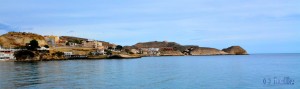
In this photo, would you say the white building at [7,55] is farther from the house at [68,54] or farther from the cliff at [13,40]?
the house at [68,54]

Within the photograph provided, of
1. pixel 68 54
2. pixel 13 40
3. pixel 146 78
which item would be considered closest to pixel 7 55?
pixel 68 54

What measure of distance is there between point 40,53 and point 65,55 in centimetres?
1836

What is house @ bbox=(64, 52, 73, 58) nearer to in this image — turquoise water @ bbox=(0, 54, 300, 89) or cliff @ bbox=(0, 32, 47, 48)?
cliff @ bbox=(0, 32, 47, 48)

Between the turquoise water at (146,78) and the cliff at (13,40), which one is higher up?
the cliff at (13,40)

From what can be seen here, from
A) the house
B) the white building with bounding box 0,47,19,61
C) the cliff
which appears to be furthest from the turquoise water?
the cliff

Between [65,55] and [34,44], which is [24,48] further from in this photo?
[65,55]

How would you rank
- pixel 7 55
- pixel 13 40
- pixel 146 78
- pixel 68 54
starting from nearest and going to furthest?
1. pixel 146 78
2. pixel 7 55
3. pixel 68 54
4. pixel 13 40

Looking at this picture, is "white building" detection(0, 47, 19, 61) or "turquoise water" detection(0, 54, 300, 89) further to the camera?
"white building" detection(0, 47, 19, 61)

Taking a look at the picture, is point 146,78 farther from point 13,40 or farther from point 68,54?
point 13,40

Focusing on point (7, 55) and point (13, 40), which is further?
point (13, 40)

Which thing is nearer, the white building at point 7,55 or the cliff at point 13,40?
the white building at point 7,55

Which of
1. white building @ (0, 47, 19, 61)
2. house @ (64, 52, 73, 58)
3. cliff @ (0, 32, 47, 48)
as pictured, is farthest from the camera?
cliff @ (0, 32, 47, 48)

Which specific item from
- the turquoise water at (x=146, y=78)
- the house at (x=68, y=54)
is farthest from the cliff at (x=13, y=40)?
the turquoise water at (x=146, y=78)

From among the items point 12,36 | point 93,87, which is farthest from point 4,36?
point 93,87
